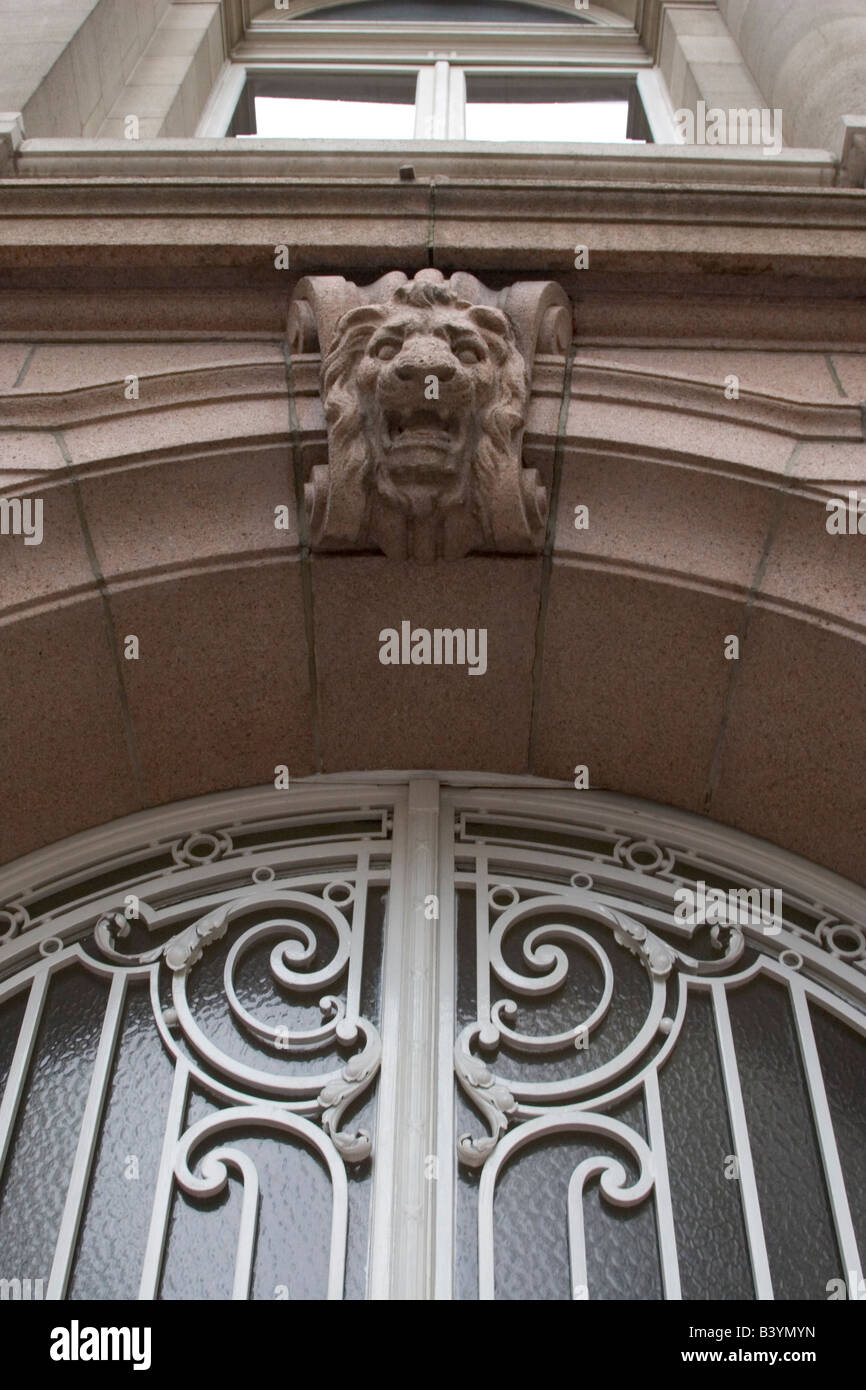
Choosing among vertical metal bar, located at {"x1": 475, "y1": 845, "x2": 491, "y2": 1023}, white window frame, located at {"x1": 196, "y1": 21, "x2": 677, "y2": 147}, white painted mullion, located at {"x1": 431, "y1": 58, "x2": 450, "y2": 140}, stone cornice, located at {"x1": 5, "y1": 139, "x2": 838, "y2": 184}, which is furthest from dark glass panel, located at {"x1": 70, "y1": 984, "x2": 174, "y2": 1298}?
white window frame, located at {"x1": 196, "y1": 21, "x2": 677, "y2": 147}

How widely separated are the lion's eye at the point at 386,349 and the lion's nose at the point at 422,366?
112 millimetres

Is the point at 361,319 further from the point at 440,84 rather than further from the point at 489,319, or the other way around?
the point at 440,84

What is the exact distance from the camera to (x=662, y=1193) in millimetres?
3666

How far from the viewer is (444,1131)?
148 inches

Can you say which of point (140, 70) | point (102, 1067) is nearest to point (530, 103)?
point (140, 70)

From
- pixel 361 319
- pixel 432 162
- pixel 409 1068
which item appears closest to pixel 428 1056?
pixel 409 1068

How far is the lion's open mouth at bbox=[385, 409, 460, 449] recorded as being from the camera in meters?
4.17

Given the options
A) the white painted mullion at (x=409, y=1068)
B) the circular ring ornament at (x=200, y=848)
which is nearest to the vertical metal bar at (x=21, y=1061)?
the circular ring ornament at (x=200, y=848)

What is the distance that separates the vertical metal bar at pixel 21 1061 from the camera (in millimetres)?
3844

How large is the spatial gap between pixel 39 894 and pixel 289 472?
5.21 feet

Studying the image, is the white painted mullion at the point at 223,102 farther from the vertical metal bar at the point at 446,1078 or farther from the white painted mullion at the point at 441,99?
the vertical metal bar at the point at 446,1078

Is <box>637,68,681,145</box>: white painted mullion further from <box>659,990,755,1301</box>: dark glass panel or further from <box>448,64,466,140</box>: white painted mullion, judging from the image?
<box>659,990,755,1301</box>: dark glass panel

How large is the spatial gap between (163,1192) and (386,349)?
98.5 inches
